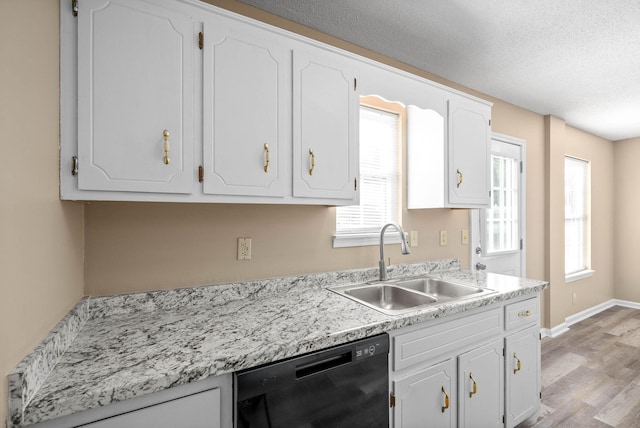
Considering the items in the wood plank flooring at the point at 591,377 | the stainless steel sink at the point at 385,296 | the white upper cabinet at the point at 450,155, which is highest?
the white upper cabinet at the point at 450,155

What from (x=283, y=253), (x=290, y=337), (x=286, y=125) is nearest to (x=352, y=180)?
(x=286, y=125)

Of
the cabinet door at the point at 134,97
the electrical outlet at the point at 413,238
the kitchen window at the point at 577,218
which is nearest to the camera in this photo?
the cabinet door at the point at 134,97

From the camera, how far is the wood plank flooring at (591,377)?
7.20 ft

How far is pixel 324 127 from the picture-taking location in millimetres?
1640

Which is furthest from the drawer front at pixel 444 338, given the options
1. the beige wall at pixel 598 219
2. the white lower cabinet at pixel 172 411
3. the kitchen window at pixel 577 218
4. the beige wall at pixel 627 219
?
the beige wall at pixel 627 219

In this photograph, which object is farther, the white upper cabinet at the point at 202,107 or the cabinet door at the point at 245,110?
the cabinet door at the point at 245,110

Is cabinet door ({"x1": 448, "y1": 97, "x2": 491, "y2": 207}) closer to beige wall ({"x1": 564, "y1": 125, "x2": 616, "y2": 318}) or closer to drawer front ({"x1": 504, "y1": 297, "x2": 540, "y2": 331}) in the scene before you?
drawer front ({"x1": 504, "y1": 297, "x2": 540, "y2": 331})

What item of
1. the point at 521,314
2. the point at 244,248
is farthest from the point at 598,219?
the point at 244,248

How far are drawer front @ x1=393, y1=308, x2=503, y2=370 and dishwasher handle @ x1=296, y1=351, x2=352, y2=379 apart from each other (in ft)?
0.89

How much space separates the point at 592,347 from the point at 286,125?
13.1ft

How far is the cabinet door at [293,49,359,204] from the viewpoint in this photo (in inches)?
61.7

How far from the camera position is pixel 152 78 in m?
1.24

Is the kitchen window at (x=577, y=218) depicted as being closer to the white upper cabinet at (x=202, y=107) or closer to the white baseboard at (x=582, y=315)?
the white baseboard at (x=582, y=315)

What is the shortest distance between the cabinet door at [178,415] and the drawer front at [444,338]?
0.76 m
